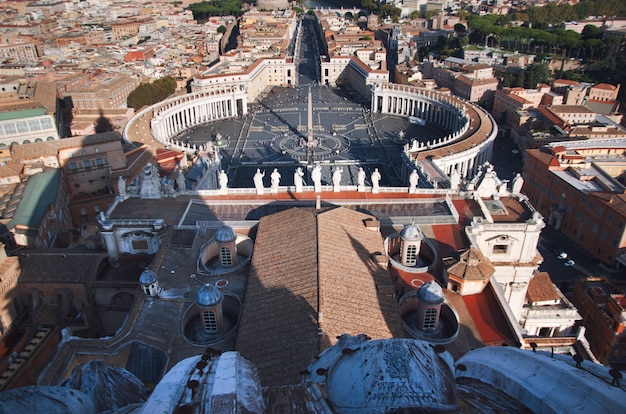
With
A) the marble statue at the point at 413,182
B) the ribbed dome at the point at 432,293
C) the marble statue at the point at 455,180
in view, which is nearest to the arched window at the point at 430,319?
the ribbed dome at the point at 432,293

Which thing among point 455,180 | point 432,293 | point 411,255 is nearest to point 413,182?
point 455,180

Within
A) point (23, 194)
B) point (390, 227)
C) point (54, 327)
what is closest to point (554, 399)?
point (390, 227)

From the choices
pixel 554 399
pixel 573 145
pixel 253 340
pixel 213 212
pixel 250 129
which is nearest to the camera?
pixel 554 399

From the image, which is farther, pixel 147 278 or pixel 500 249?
pixel 500 249

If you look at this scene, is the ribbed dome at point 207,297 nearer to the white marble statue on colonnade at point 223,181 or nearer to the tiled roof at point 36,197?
the white marble statue on colonnade at point 223,181

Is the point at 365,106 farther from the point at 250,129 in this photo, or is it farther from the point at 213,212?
the point at 213,212

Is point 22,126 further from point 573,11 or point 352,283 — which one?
point 573,11

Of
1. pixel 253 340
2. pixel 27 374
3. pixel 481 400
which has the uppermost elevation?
pixel 481 400
